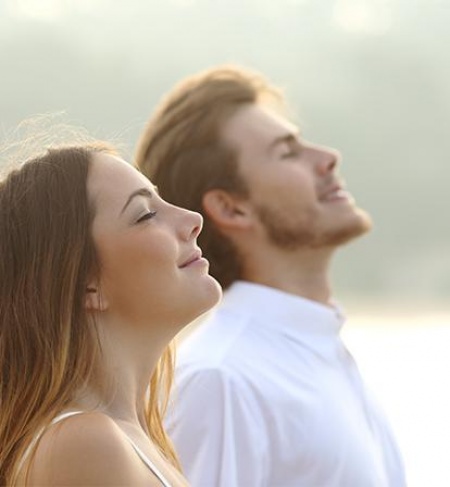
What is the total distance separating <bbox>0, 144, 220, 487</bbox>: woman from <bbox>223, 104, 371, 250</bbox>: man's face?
132cm

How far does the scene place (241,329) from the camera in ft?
11.5

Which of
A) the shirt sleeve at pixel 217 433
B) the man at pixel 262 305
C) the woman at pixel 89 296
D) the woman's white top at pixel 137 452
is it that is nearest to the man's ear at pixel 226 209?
the man at pixel 262 305

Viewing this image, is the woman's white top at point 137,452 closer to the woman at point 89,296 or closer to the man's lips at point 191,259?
the woman at point 89,296

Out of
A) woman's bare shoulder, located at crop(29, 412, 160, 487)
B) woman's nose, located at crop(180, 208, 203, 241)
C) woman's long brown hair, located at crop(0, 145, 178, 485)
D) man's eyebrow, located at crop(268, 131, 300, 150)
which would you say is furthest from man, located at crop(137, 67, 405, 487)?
woman's bare shoulder, located at crop(29, 412, 160, 487)

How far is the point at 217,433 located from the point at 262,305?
0.48 m

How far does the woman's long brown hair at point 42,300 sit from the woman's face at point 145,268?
0.03 m

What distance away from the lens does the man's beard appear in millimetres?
3691

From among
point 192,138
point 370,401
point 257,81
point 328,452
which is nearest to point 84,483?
point 328,452

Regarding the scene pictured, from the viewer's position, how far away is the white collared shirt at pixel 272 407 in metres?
3.19

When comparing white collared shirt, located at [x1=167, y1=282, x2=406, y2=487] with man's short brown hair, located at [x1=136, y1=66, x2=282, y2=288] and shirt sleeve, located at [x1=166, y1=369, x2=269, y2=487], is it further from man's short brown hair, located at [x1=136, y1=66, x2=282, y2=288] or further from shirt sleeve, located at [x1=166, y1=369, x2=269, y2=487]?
man's short brown hair, located at [x1=136, y1=66, x2=282, y2=288]

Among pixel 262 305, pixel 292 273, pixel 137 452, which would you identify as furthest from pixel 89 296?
pixel 292 273

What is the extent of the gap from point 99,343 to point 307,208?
1.51 metres

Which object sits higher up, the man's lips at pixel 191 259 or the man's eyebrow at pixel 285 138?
the man's lips at pixel 191 259

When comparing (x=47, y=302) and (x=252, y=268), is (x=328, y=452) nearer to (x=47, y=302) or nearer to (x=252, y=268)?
(x=252, y=268)
